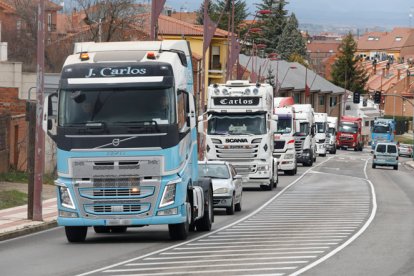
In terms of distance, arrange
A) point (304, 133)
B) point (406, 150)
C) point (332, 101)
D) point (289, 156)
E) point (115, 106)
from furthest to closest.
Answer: point (332, 101), point (406, 150), point (304, 133), point (289, 156), point (115, 106)

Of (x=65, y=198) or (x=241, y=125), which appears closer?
(x=65, y=198)

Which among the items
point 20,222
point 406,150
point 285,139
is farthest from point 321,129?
point 20,222

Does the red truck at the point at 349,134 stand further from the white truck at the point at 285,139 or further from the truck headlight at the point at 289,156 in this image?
the truck headlight at the point at 289,156

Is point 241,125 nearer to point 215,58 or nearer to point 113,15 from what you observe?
point 113,15

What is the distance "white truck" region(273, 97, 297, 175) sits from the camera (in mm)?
57906

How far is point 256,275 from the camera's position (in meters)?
16.9

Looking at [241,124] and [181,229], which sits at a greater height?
[241,124]

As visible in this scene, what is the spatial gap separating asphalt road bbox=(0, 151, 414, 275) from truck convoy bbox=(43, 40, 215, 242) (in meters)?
0.81

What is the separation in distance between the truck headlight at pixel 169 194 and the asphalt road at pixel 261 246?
2.84 feet

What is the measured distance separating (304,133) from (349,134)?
50092mm

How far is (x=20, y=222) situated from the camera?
1089 inches

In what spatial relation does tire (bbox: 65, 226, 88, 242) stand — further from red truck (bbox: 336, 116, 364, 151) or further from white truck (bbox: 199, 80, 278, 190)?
red truck (bbox: 336, 116, 364, 151)

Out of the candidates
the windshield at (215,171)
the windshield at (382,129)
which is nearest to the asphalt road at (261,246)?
the windshield at (215,171)

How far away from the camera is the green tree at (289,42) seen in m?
169
